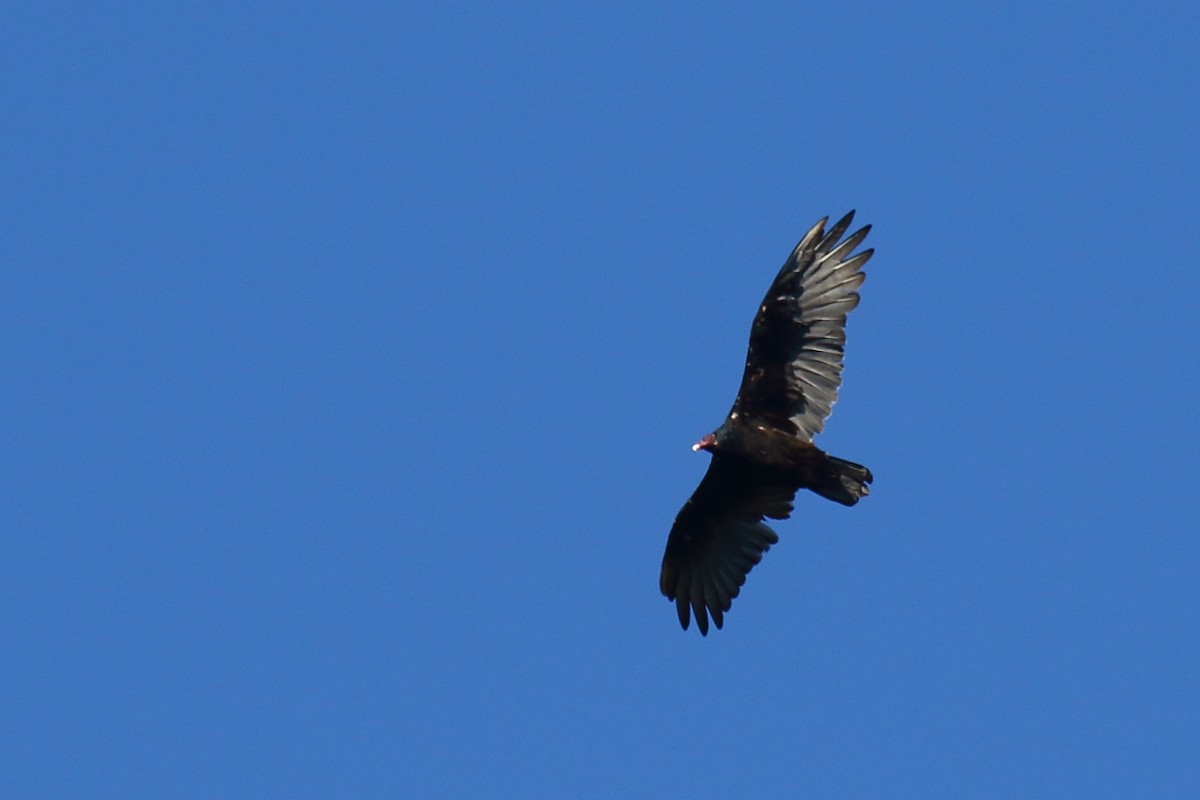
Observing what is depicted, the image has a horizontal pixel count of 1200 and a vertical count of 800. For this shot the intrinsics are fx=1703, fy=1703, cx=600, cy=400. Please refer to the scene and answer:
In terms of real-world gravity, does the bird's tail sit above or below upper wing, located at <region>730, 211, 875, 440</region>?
below

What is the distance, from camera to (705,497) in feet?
58.4

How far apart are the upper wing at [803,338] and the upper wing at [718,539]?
0.78m

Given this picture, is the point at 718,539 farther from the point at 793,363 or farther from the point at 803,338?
the point at 803,338

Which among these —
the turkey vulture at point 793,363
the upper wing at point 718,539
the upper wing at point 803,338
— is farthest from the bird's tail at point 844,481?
the upper wing at point 718,539

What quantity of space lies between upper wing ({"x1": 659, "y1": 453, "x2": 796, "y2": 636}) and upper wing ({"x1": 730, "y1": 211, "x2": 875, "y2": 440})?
776 mm

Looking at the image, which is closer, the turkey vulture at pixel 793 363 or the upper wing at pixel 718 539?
the turkey vulture at pixel 793 363

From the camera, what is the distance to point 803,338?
56.5 ft

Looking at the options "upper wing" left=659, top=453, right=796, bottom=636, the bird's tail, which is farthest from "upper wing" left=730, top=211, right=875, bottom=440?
"upper wing" left=659, top=453, right=796, bottom=636

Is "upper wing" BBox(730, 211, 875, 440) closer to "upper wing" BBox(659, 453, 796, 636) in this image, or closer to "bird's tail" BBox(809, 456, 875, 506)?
"bird's tail" BBox(809, 456, 875, 506)

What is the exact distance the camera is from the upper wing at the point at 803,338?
56.4ft

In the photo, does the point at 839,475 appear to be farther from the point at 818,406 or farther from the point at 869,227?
the point at 869,227

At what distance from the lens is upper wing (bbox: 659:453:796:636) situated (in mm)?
17672

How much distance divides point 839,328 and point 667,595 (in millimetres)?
3461

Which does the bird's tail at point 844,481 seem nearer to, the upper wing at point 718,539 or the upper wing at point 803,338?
the upper wing at point 803,338
